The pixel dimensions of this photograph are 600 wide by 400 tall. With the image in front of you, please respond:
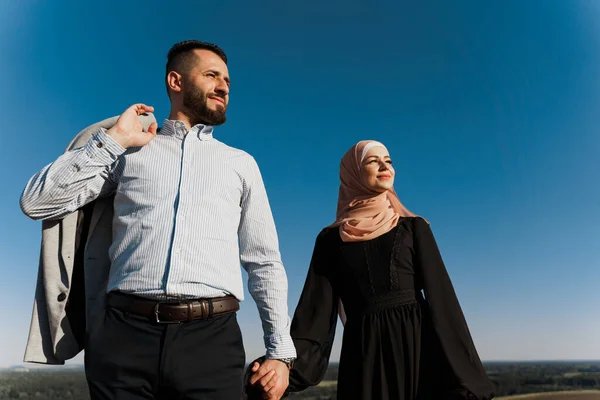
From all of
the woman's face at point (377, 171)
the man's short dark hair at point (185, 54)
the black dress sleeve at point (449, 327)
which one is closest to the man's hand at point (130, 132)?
the man's short dark hair at point (185, 54)

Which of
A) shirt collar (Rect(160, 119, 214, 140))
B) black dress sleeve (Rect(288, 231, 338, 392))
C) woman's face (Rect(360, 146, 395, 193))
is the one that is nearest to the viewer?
shirt collar (Rect(160, 119, 214, 140))

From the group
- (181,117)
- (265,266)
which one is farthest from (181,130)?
(265,266)

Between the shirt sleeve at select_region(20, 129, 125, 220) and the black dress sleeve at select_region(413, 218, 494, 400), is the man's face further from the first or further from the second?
the black dress sleeve at select_region(413, 218, 494, 400)

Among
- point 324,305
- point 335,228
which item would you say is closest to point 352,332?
point 324,305

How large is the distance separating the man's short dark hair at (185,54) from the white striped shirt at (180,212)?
32 cm

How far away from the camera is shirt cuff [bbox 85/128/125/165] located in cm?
205

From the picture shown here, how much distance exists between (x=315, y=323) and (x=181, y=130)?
5.20 feet

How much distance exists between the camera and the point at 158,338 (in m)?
1.87

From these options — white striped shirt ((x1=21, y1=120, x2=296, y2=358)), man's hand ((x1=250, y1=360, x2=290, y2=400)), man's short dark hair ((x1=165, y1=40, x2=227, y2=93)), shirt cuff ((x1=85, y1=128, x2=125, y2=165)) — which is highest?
man's short dark hair ((x1=165, y1=40, x2=227, y2=93))

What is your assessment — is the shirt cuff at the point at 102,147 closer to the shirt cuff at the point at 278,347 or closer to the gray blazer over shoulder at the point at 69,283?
the gray blazer over shoulder at the point at 69,283

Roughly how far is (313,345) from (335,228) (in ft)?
2.78

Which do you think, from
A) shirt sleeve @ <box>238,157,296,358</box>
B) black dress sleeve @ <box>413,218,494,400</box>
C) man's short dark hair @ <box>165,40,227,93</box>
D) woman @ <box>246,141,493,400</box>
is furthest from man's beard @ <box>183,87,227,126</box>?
black dress sleeve @ <box>413,218,494,400</box>

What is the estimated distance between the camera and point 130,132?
2.16m

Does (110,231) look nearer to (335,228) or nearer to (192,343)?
(192,343)
